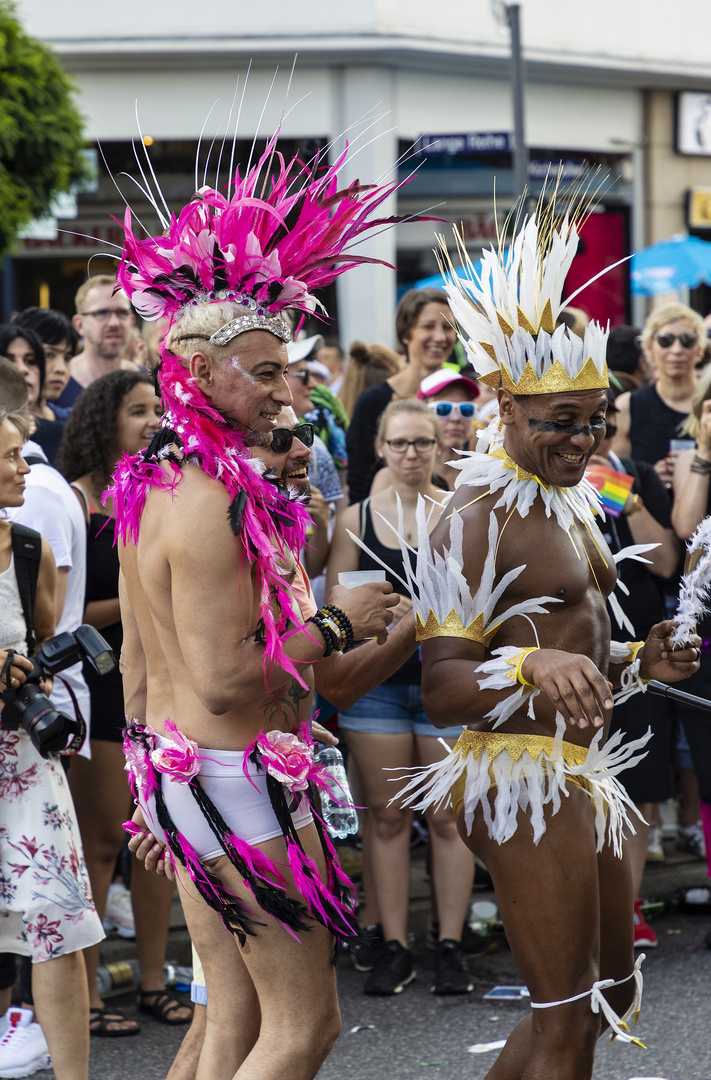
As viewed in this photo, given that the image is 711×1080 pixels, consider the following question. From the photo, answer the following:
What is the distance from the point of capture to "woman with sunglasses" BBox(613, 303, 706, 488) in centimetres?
650

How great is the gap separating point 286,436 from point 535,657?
72cm

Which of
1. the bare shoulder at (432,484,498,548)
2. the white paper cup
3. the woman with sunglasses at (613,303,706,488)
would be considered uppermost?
the woman with sunglasses at (613,303,706,488)

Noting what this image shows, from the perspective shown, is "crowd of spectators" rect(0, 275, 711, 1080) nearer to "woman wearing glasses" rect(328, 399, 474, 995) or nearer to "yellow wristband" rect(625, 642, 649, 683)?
"woman wearing glasses" rect(328, 399, 474, 995)

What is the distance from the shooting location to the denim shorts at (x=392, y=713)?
4914mm

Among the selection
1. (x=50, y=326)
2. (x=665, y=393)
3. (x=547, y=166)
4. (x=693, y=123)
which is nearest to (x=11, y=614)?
(x=50, y=326)

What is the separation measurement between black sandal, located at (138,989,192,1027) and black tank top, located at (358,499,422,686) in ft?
4.56

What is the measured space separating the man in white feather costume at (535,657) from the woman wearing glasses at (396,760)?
63.1 inches

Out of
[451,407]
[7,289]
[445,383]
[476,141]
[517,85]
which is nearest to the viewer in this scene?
[451,407]

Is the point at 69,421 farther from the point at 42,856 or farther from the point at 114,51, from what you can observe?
the point at 114,51

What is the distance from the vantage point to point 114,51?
13.1 meters

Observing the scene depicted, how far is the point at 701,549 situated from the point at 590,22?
42.4 feet

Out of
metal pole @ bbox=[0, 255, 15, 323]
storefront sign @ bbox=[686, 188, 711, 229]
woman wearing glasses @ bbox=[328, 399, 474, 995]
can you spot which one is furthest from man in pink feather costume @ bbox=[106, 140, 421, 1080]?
storefront sign @ bbox=[686, 188, 711, 229]

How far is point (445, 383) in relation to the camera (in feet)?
19.2

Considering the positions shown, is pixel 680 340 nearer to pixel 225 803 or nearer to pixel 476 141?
pixel 225 803
